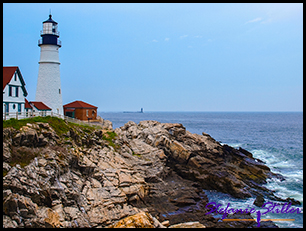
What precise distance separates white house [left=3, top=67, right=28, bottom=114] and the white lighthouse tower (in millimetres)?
5136

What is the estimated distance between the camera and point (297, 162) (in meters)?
38.8

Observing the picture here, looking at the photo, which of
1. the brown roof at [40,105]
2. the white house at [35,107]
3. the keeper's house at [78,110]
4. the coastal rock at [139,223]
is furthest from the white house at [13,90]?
the coastal rock at [139,223]

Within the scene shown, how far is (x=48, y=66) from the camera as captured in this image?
116ft

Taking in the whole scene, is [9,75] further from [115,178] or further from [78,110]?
[115,178]

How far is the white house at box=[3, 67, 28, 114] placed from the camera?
27250 millimetres

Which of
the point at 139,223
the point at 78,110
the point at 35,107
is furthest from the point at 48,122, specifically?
the point at 78,110

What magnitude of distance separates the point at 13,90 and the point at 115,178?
15.1m

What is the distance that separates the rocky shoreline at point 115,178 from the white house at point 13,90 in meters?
5.52

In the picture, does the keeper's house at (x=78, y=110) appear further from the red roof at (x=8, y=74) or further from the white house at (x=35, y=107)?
the red roof at (x=8, y=74)

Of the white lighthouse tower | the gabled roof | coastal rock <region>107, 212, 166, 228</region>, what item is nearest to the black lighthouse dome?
the white lighthouse tower

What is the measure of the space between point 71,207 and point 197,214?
933 cm

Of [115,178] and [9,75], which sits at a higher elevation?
[9,75]

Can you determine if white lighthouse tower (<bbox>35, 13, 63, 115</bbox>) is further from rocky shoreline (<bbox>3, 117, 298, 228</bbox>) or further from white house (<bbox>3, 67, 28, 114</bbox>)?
rocky shoreline (<bbox>3, 117, 298, 228</bbox>)

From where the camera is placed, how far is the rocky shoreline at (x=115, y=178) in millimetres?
16250
